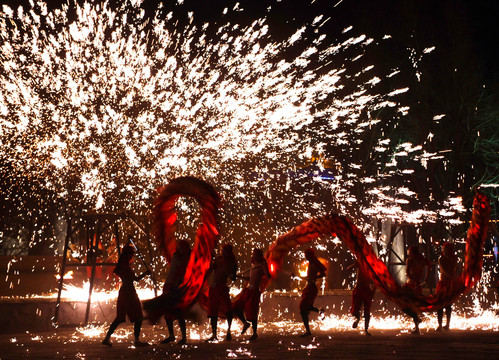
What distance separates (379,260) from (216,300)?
3.25 meters

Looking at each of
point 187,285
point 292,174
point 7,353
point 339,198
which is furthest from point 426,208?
point 7,353

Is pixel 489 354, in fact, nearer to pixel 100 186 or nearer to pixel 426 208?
pixel 426 208

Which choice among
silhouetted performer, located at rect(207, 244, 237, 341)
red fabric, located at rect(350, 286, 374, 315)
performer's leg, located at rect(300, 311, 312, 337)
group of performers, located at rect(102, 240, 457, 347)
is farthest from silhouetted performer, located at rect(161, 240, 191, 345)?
red fabric, located at rect(350, 286, 374, 315)

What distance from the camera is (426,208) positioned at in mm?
24594

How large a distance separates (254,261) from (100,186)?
13.1 meters

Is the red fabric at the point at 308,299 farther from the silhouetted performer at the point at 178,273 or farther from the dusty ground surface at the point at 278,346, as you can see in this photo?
the silhouetted performer at the point at 178,273

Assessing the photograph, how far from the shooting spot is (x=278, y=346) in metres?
10.7

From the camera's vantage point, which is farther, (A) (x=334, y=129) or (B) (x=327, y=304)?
(A) (x=334, y=129)

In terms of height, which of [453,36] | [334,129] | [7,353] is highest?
[453,36]

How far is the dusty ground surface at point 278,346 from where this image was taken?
928cm

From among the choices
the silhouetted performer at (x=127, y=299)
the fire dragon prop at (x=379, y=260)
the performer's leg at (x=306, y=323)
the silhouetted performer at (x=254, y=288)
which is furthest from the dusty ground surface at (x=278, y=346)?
the fire dragon prop at (x=379, y=260)

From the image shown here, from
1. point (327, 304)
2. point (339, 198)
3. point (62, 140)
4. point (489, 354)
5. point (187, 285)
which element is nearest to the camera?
point (489, 354)

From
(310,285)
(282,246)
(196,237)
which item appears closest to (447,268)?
(310,285)

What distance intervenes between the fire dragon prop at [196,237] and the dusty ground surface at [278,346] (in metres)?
0.67
